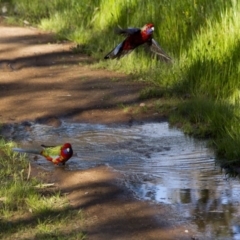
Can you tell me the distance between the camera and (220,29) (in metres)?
10.3

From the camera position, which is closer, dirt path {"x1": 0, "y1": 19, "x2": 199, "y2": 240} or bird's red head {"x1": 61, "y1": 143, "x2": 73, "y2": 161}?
dirt path {"x1": 0, "y1": 19, "x2": 199, "y2": 240}

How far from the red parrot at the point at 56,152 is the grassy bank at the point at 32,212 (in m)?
0.35

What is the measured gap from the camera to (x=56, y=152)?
738 centimetres

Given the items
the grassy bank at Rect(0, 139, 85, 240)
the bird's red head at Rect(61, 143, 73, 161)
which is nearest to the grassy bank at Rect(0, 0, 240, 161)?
the bird's red head at Rect(61, 143, 73, 161)

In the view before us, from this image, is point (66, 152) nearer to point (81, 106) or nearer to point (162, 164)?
point (162, 164)

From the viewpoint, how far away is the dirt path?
6062 mm

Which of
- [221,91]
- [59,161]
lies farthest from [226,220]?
[221,91]

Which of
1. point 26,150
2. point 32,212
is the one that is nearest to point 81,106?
point 26,150

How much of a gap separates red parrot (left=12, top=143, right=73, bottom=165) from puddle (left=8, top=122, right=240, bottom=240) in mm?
119

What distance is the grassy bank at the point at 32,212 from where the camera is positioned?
590cm

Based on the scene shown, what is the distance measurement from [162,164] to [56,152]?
0.96 meters

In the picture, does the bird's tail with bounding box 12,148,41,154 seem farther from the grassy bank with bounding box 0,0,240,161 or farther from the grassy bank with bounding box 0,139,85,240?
the grassy bank with bounding box 0,0,240,161

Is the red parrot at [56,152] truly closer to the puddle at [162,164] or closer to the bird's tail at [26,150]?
the bird's tail at [26,150]

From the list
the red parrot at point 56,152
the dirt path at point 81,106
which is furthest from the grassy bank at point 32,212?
the red parrot at point 56,152
